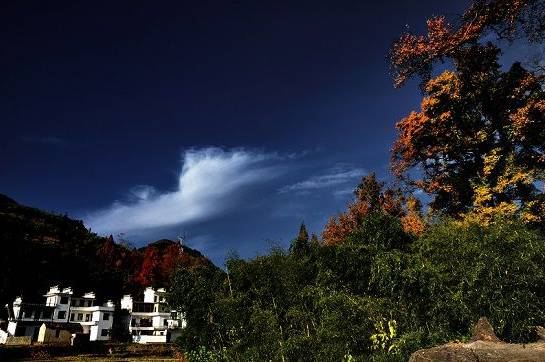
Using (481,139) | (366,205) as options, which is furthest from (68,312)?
(481,139)

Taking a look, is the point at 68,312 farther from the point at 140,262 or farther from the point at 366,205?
the point at 366,205

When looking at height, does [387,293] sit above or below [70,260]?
below

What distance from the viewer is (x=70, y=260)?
5878 centimetres

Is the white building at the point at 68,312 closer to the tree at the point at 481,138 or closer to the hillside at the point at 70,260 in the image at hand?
the hillside at the point at 70,260

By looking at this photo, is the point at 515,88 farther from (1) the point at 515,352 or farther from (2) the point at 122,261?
(2) the point at 122,261

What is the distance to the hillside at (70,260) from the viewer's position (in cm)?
4915

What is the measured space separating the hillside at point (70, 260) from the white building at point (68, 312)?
1.70 m

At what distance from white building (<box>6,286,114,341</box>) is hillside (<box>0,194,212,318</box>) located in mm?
1700

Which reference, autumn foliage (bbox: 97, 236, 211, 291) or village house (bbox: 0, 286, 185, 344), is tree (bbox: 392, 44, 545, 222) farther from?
autumn foliage (bbox: 97, 236, 211, 291)

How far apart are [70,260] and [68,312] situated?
8.28m

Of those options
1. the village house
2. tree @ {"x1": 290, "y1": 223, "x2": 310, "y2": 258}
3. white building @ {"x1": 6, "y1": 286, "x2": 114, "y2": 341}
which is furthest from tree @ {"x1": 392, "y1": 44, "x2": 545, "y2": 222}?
white building @ {"x1": 6, "y1": 286, "x2": 114, "y2": 341}

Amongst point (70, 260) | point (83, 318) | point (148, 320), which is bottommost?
point (148, 320)

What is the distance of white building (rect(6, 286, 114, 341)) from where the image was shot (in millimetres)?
49719

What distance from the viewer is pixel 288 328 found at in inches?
452
